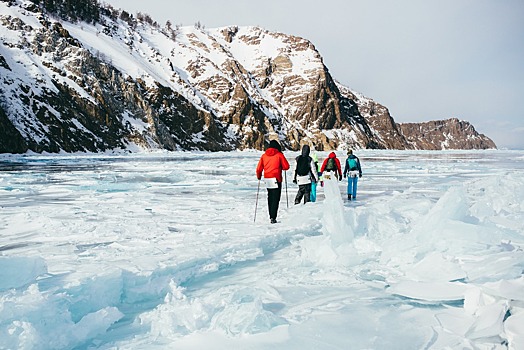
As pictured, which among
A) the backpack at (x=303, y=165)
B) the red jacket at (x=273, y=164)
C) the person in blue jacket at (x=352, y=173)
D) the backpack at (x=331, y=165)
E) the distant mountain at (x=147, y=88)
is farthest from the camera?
the distant mountain at (x=147, y=88)

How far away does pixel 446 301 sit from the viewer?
11.8 ft

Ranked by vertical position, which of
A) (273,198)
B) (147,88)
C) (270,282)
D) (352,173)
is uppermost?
(147,88)

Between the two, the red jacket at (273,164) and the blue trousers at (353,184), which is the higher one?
the red jacket at (273,164)

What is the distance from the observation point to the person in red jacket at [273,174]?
26.2ft

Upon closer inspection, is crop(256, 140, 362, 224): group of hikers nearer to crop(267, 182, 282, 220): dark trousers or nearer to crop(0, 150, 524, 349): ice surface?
crop(267, 182, 282, 220): dark trousers

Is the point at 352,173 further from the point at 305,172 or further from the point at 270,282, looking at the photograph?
the point at 270,282

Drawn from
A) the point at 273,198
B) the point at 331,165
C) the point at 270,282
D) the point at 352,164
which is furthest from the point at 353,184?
the point at 270,282

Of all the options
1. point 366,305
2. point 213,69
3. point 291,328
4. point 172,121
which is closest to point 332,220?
point 366,305

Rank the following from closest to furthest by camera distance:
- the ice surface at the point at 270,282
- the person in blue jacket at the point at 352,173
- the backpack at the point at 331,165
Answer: the ice surface at the point at 270,282 → the backpack at the point at 331,165 → the person in blue jacket at the point at 352,173

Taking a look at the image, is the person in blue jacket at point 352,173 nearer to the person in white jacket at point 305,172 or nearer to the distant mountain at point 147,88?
the person in white jacket at point 305,172

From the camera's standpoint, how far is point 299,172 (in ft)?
→ 33.2

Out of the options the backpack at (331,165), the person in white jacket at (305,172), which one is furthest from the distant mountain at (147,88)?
the person in white jacket at (305,172)

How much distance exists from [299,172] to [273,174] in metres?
2.08

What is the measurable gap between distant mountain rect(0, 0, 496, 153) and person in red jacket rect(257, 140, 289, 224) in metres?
49.2
